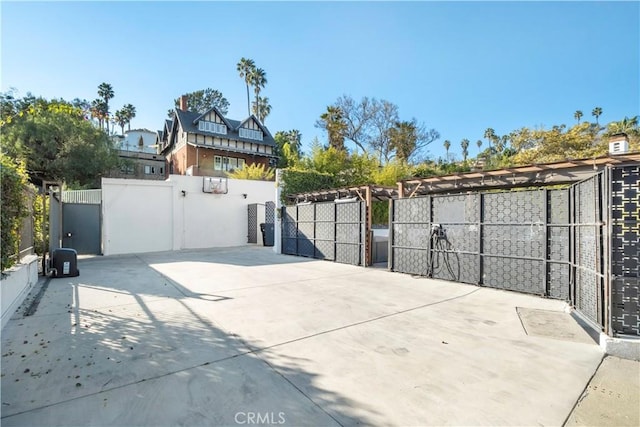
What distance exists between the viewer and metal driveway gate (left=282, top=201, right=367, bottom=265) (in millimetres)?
9938

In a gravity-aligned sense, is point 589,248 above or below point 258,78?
below

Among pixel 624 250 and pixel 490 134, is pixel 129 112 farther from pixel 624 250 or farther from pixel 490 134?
pixel 490 134

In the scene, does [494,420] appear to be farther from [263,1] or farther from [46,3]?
[263,1]

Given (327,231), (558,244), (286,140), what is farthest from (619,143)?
(286,140)

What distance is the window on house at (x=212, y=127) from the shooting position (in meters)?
26.1

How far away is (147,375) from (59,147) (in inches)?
966

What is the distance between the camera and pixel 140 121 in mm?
44188

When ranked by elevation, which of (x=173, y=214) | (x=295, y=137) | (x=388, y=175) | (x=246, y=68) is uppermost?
(x=246, y=68)

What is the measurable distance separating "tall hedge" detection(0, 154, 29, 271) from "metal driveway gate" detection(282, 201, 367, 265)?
312 inches

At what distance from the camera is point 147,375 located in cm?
273

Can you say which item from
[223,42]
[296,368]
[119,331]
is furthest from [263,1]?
[296,368]

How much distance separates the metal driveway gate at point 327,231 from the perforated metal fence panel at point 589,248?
5632 millimetres

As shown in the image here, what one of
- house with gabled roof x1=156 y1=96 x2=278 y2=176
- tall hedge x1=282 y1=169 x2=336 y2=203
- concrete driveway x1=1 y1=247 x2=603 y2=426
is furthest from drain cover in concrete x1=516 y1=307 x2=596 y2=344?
house with gabled roof x1=156 y1=96 x2=278 y2=176

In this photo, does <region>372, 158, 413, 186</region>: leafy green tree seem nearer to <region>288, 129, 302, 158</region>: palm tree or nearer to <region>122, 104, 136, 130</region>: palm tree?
<region>288, 129, 302, 158</region>: palm tree
